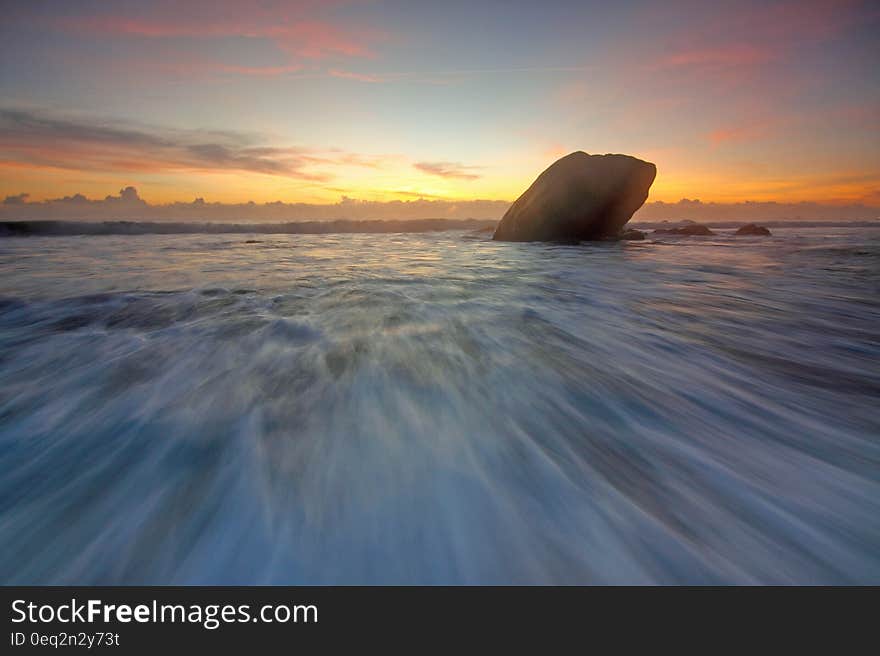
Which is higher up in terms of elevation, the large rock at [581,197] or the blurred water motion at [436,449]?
the large rock at [581,197]

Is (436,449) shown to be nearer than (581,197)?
Yes

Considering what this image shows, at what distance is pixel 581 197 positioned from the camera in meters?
14.5

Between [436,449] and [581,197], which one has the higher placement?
[581,197]

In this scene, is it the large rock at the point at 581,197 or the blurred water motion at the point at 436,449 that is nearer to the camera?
the blurred water motion at the point at 436,449

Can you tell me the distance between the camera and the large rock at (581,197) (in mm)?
14227

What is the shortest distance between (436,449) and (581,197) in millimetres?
15312

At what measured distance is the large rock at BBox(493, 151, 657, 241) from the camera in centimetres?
1423

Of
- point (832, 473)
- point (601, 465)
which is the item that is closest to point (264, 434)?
point (601, 465)

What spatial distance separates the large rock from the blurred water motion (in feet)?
39.0

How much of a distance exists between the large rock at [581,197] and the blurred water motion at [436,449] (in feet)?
39.0

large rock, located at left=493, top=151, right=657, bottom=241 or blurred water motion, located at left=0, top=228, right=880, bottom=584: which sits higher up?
large rock, located at left=493, top=151, right=657, bottom=241

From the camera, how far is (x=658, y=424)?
1.89 m
